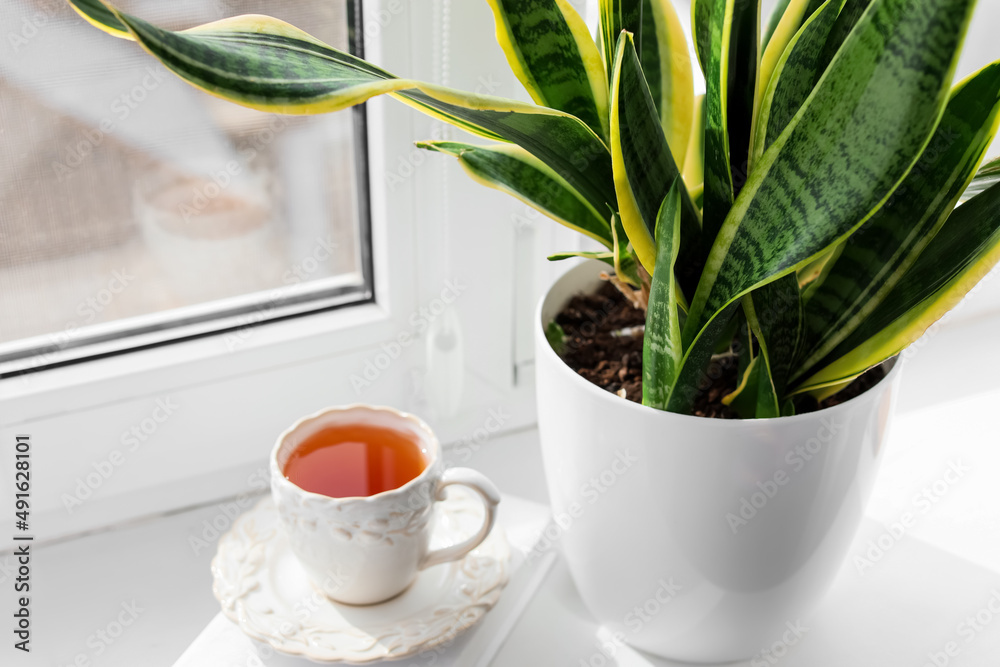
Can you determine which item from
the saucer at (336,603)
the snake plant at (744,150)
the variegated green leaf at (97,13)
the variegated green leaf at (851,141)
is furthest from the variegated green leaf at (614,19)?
the saucer at (336,603)

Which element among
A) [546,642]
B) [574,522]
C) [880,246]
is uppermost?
[880,246]

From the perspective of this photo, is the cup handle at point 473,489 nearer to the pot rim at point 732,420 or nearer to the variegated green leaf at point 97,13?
the pot rim at point 732,420

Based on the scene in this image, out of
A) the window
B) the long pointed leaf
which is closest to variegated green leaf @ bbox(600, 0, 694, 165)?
the long pointed leaf

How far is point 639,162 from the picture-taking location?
37 cm

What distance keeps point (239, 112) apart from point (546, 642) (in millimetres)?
398

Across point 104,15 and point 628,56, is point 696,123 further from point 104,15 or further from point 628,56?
point 104,15

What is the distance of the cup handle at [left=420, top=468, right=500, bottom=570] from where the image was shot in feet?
1.70

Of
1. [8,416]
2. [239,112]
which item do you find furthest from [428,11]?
[8,416]

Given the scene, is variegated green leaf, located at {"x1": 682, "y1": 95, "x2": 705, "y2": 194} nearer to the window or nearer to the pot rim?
the pot rim

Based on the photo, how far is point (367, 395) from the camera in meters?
0.68

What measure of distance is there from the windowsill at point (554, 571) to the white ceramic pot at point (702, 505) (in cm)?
7

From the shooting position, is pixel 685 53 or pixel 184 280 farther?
pixel 184 280

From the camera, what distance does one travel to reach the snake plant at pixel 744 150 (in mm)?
274

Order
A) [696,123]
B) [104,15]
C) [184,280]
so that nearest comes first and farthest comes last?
[104,15]
[696,123]
[184,280]
